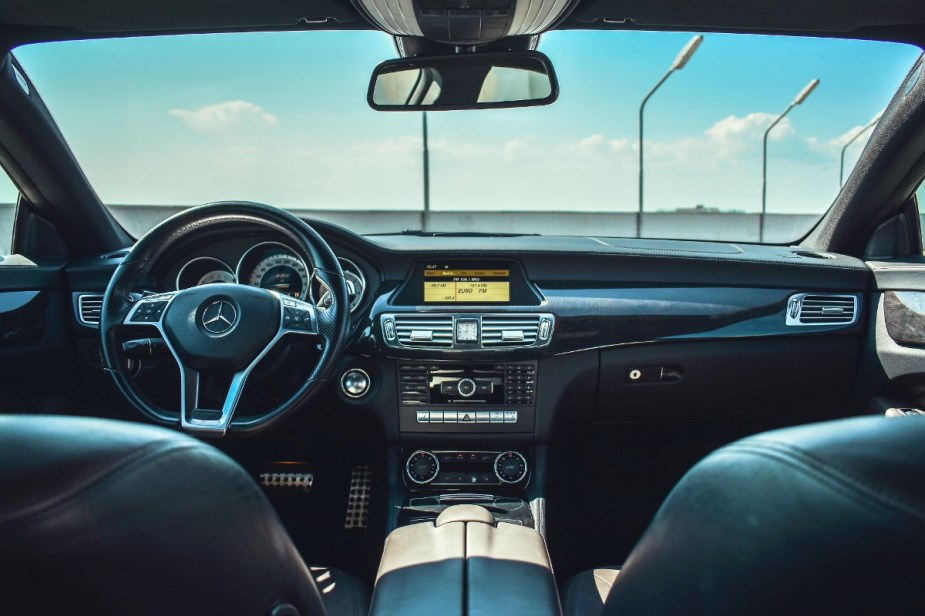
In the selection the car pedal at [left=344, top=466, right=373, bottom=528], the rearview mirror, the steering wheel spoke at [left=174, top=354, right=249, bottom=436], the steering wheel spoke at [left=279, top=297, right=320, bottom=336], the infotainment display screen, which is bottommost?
the car pedal at [left=344, top=466, right=373, bottom=528]

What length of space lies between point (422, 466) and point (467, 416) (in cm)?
30

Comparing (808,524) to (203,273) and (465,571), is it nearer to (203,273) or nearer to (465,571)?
(465,571)

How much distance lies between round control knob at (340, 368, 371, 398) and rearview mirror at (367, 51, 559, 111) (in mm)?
1218

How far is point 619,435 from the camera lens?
3.61 metres

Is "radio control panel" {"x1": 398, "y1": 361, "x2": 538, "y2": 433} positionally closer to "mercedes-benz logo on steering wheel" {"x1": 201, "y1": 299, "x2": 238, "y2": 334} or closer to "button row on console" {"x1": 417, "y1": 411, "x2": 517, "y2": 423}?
"button row on console" {"x1": 417, "y1": 411, "x2": 517, "y2": 423}

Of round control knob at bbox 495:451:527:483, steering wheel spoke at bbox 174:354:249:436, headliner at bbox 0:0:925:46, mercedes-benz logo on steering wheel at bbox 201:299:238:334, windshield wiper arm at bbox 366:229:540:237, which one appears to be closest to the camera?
steering wheel spoke at bbox 174:354:249:436

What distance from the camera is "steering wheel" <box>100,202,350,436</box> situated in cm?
239

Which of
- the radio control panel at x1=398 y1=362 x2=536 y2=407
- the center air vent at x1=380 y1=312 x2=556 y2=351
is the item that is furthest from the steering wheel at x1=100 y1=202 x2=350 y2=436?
the radio control panel at x1=398 y1=362 x2=536 y2=407

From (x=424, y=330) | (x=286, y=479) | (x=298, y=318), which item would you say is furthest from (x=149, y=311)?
(x=286, y=479)

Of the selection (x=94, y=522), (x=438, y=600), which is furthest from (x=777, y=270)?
(x=94, y=522)

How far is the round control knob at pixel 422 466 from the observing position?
3205mm

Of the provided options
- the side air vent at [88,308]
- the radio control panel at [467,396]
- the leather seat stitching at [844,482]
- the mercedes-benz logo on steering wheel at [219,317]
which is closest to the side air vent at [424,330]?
the radio control panel at [467,396]

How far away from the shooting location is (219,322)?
245cm

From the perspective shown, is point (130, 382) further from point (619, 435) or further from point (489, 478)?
point (619, 435)
